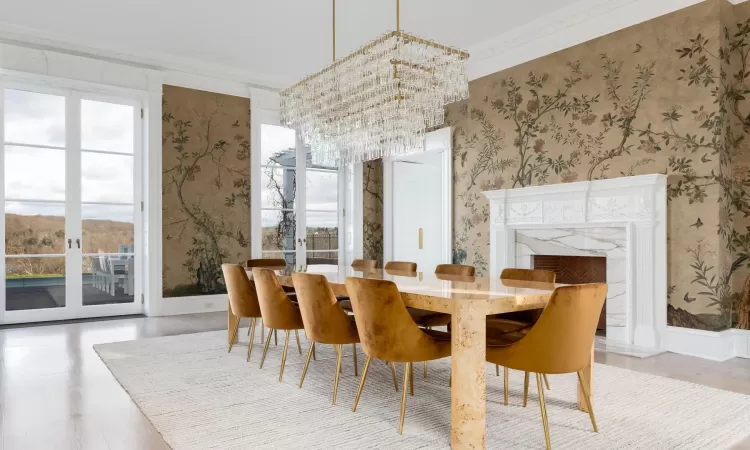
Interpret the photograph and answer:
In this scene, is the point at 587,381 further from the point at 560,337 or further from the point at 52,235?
A: the point at 52,235

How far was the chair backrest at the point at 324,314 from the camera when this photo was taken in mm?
2975

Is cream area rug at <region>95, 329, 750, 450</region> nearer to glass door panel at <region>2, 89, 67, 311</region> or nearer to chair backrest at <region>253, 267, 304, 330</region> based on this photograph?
chair backrest at <region>253, 267, 304, 330</region>

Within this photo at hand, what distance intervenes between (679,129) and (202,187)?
529 centimetres

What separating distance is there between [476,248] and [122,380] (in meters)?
4.03

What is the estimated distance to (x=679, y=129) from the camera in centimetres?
433

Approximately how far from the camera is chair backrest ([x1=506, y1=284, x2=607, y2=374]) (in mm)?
2320

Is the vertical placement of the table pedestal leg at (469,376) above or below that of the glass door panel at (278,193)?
below

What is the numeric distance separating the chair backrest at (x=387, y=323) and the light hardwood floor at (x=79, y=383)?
1120 millimetres

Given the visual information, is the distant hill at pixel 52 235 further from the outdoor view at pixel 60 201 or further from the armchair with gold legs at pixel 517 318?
the armchair with gold legs at pixel 517 318

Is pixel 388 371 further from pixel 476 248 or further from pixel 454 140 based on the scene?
pixel 454 140

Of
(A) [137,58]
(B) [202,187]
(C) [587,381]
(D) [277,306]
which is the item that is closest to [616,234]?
(C) [587,381]

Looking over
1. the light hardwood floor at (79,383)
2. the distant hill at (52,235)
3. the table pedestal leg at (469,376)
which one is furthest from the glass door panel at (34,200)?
the table pedestal leg at (469,376)

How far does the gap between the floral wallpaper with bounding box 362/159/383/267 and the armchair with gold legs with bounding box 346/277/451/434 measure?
5098 mm

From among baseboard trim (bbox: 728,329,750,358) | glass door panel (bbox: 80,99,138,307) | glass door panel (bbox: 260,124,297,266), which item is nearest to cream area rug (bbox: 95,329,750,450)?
baseboard trim (bbox: 728,329,750,358)
